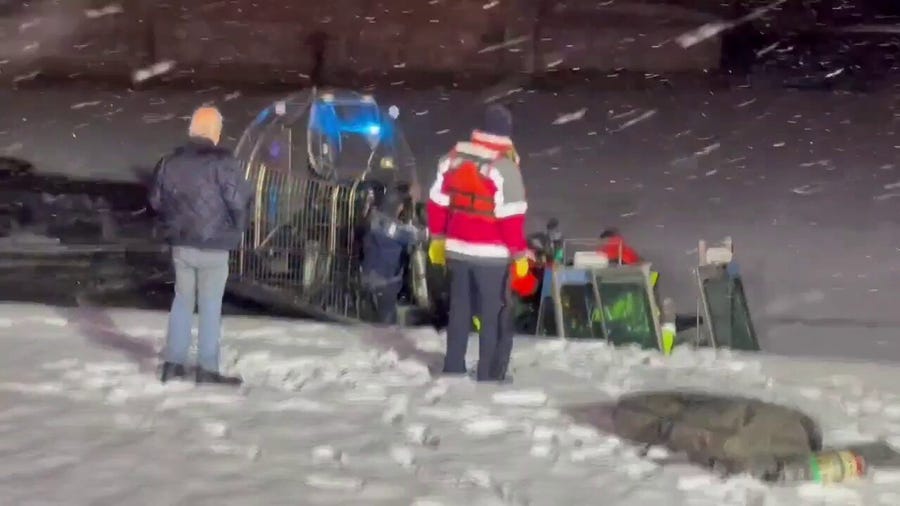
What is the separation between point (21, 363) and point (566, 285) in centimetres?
418

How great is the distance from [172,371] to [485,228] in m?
2.02

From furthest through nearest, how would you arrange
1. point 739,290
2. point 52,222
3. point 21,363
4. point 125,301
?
point 52,222, point 125,301, point 739,290, point 21,363

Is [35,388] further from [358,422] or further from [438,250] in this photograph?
[438,250]

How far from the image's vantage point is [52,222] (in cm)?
1769

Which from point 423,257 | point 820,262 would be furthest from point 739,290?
point 820,262

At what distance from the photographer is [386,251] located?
8711mm

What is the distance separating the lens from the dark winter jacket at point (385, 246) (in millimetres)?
8648

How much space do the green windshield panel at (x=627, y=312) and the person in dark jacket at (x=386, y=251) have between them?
1666 millimetres

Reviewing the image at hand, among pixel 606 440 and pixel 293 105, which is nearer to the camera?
pixel 606 440

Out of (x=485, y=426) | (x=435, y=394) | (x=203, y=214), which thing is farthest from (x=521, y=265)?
(x=203, y=214)

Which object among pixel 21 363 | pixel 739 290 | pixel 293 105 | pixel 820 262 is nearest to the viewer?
pixel 21 363

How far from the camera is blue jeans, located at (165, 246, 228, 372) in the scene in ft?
19.2

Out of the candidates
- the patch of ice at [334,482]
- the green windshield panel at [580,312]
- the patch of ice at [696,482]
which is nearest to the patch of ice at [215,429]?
the patch of ice at [334,482]

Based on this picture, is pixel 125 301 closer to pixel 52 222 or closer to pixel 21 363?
pixel 21 363
